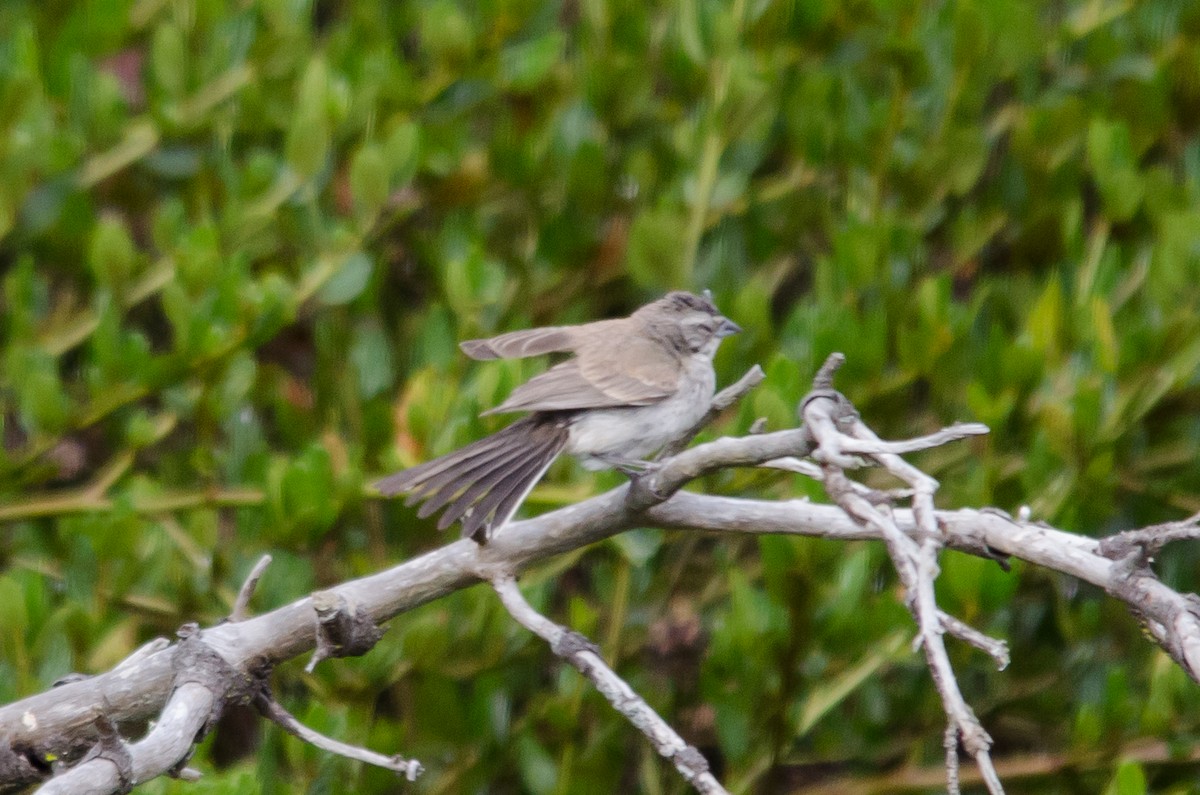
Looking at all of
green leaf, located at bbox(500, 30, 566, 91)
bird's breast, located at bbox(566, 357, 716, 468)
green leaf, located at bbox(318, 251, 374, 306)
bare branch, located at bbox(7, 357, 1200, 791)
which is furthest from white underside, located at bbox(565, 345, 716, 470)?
green leaf, located at bbox(500, 30, 566, 91)

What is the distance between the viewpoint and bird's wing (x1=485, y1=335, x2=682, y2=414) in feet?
11.8

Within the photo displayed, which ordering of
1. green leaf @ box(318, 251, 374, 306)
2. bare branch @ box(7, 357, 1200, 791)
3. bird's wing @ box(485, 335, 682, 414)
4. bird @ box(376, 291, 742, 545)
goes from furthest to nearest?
green leaf @ box(318, 251, 374, 306) < bird's wing @ box(485, 335, 682, 414) < bird @ box(376, 291, 742, 545) < bare branch @ box(7, 357, 1200, 791)

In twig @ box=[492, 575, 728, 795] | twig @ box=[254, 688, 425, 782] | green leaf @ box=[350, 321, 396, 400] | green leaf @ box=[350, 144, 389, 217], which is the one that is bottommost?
green leaf @ box=[350, 321, 396, 400]

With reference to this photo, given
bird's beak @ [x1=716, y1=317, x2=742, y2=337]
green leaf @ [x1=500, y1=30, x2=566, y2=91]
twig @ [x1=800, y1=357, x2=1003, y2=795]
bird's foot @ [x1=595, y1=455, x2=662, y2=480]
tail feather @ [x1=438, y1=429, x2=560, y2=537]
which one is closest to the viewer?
twig @ [x1=800, y1=357, x2=1003, y2=795]

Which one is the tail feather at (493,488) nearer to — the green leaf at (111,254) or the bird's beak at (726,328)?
the bird's beak at (726,328)

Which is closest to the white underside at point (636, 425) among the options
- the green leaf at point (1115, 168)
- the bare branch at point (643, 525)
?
the bare branch at point (643, 525)

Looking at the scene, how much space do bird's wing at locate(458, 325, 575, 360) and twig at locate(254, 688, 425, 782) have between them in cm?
116

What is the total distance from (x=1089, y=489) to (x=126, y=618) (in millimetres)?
2741

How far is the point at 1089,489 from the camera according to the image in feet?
13.1

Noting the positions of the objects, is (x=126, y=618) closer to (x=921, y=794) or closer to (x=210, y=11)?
(x=210, y=11)

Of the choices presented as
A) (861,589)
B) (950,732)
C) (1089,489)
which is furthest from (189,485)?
(950,732)

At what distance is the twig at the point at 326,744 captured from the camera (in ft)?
8.25

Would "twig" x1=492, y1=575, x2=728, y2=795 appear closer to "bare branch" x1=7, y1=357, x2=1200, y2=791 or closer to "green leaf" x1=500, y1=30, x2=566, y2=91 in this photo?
"bare branch" x1=7, y1=357, x2=1200, y2=791

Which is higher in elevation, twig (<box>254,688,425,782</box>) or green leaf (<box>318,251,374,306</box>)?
twig (<box>254,688,425,782</box>)
